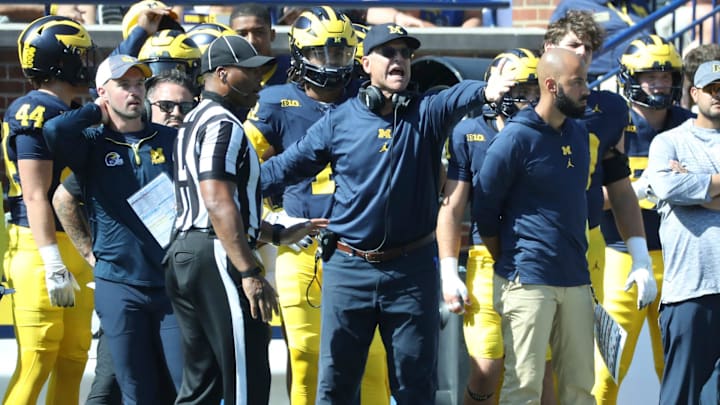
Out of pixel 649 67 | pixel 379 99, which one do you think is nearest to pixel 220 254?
pixel 379 99

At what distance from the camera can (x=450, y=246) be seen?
634 cm

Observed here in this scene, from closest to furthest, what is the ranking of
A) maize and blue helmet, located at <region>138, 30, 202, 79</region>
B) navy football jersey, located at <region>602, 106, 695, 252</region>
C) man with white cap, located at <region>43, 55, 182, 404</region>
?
man with white cap, located at <region>43, 55, 182, 404</region>
maize and blue helmet, located at <region>138, 30, 202, 79</region>
navy football jersey, located at <region>602, 106, 695, 252</region>

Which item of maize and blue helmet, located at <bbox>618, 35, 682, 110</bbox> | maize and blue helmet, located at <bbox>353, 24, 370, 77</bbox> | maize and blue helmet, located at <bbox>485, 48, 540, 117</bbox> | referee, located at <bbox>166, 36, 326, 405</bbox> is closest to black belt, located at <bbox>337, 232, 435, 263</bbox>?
referee, located at <bbox>166, 36, 326, 405</bbox>

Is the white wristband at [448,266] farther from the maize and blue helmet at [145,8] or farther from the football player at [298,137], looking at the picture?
the maize and blue helmet at [145,8]

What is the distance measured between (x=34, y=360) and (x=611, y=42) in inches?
168

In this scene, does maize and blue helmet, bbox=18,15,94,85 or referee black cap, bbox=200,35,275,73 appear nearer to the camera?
referee black cap, bbox=200,35,275,73

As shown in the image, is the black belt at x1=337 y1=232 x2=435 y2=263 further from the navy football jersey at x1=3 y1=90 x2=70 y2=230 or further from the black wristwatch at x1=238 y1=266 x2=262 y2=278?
the navy football jersey at x1=3 y1=90 x2=70 y2=230

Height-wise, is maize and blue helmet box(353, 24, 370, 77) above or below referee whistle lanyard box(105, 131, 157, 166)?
above

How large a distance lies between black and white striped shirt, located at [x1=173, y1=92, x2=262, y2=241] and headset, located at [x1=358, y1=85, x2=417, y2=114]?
0.70 m

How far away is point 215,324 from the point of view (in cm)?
557

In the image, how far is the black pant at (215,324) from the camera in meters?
5.55

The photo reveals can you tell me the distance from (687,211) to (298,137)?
196cm

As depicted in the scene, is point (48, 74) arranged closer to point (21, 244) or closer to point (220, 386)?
point (21, 244)

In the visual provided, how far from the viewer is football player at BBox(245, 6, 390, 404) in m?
6.83
